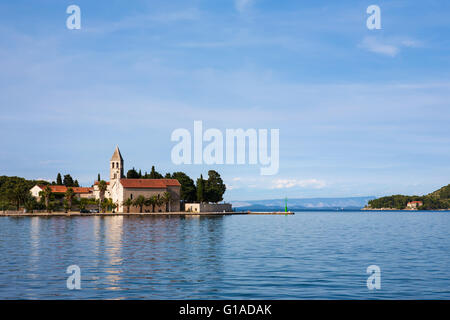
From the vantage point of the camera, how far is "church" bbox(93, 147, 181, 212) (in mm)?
140000

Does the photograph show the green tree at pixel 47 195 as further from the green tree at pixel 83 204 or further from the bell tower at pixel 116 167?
the bell tower at pixel 116 167

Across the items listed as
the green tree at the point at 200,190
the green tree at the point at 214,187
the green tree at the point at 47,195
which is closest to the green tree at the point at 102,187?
the green tree at the point at 47,195

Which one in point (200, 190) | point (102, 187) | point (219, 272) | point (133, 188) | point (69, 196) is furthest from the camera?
point (200, 190)

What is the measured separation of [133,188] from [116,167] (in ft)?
51.5

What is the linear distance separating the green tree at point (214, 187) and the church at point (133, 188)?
45.2 ft

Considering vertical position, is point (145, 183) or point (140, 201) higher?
point (145, 183)

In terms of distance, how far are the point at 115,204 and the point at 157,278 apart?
123 m

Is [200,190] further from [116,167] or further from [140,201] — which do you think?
[116,167]

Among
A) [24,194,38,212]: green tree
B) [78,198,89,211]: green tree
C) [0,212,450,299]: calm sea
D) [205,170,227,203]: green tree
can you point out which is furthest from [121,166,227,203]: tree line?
[0,212,450,299]: calm sea

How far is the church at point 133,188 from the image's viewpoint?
14000cm

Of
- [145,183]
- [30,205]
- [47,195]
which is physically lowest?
[30,205]

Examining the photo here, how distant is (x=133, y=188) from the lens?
13988 centimetres

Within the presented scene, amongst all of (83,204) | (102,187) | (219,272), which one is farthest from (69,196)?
(219,272)
